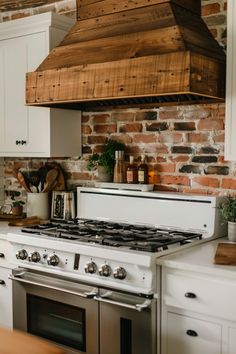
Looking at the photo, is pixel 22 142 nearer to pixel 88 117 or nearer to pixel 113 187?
pixel 88 117

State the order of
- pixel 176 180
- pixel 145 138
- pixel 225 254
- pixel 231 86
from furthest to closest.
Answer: pixel 145 138, pixel 176 180, pixel 231 86, pixel 225 254

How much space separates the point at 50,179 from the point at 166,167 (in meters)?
0.94

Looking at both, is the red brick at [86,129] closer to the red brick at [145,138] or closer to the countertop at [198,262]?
the red brick at [145,138]

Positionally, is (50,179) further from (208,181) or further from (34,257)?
(208,181)

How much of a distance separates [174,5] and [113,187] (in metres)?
1.22

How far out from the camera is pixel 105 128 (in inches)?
140

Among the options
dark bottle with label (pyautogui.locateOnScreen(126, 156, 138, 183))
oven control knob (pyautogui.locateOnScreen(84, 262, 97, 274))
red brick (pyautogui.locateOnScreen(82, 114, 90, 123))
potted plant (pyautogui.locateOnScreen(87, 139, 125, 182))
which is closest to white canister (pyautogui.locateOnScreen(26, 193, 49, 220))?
potted plant (pyautogui.locateOnScreen(87, 139, 125, 182))

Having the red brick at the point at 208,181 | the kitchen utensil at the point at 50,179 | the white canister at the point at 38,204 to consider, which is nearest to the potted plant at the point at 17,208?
the white canister at the point at 38,204

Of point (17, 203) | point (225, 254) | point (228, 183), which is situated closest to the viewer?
point (225, 254)

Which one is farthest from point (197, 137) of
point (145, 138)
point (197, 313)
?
point (197, 313)

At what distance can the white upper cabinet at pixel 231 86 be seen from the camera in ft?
8.51

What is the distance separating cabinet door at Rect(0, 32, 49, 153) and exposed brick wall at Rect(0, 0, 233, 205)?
39 centimetres

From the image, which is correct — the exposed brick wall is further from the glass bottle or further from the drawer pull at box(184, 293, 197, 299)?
the drawer pull at box(184, 293, 197, 299)

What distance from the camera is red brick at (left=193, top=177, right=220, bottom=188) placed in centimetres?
304
